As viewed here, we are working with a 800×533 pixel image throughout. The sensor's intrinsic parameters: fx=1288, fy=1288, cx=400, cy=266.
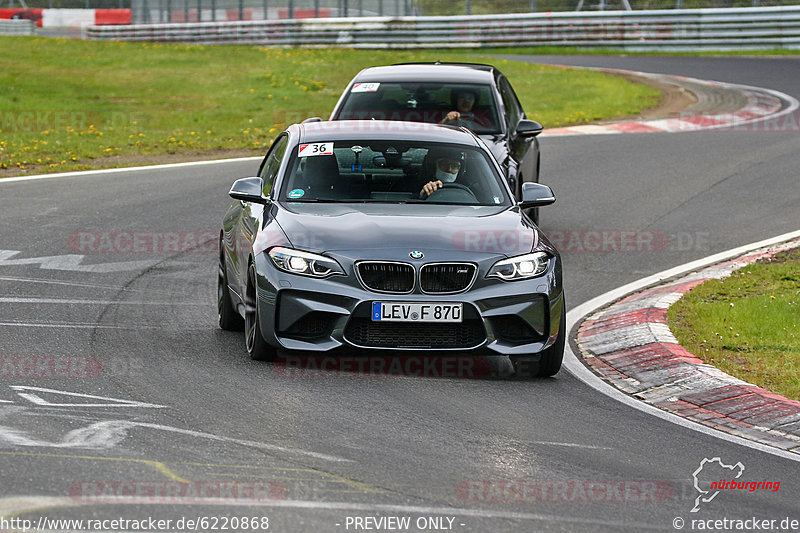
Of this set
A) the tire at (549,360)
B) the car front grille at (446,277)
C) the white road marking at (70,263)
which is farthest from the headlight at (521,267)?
the white road marking at (70,263)

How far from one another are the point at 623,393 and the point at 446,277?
128 cm

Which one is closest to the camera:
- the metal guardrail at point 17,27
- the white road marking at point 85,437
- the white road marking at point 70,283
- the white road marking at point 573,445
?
the white road marking at point 85,437

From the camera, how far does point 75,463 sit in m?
5.58

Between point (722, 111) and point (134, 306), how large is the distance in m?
16.5

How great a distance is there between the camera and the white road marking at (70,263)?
11.2m

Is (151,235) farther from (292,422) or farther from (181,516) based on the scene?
(181,516)

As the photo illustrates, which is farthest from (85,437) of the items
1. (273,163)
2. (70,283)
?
(70,283)

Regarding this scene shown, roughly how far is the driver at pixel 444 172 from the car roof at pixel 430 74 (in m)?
4.57

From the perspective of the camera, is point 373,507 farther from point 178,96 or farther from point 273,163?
point 178,96

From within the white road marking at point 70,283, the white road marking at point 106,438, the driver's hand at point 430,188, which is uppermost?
the driver's hand at point 430,188

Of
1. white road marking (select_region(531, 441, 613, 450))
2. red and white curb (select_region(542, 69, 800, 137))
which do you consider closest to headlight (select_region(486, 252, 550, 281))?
white road marking (select_region(531, 441, 613, 450))

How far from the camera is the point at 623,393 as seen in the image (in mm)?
7770

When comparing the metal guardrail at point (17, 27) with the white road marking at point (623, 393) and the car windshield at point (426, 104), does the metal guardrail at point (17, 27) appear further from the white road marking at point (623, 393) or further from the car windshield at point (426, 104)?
the white road marking at point (623, 393)

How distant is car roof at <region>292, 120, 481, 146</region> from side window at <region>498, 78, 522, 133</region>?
3.71m
